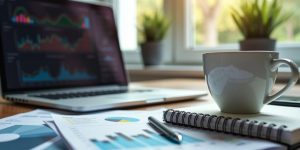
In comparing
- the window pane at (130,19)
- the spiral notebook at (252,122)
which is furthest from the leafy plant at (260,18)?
the window pane at (130,19)

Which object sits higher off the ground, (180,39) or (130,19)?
(130,19)

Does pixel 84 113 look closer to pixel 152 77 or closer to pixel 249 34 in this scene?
pixel 249 34

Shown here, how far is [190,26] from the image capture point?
5.70 feet

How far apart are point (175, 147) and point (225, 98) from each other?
0.16 m

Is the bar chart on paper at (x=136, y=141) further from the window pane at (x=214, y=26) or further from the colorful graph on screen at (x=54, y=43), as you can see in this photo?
the window pane at (x=214, y=26)

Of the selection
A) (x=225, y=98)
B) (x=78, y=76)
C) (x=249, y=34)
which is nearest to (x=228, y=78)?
(x=225, y=98)

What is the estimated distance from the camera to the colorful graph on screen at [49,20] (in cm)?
90

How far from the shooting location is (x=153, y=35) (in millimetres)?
1625

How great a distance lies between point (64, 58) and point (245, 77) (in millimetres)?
602

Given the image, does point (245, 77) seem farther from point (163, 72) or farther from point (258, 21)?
point (163, 72)

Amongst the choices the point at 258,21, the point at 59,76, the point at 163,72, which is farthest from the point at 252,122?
the point at 163,72

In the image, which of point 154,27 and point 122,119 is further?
point 154,27

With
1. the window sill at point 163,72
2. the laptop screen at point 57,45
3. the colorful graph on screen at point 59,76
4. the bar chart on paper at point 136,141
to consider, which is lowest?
the window sill at point 163,72

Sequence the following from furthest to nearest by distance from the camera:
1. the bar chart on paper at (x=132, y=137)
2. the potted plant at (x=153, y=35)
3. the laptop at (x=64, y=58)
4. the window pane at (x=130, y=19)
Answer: the window pane at (x=130, y=19), the potted plant at (x=153, y=35), the laptop at (x=64, y=58), the bar chart on paper at (x=132, y=137)
